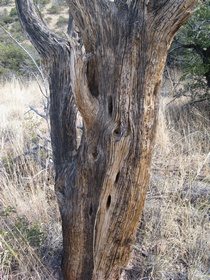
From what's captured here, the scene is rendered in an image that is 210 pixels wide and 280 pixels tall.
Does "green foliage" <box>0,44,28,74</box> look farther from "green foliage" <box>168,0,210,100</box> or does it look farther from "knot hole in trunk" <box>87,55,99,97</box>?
"knot hole in trunk" <box>87,55,99,97</box>

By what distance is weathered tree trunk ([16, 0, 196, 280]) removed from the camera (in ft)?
3.97

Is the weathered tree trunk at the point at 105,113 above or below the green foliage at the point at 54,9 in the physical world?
below

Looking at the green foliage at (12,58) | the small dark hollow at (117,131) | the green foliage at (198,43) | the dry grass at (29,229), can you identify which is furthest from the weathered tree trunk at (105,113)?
the green foliage at (12,58)

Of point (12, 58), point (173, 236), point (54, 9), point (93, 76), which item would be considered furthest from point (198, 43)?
point (54, 9)

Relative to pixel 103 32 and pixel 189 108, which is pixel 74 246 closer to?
pixel 103 32

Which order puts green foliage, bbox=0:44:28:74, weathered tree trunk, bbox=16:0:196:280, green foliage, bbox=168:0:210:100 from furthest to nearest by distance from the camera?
green foliage, bbox=0:44:28:74 < green foliage, bbox=168:0:210:100 < weathered tree trunk, bbox=16:0:196:280

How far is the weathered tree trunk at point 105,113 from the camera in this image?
3.97 ft

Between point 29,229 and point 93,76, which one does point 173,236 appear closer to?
point 29,229

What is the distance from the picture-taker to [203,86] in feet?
14.9

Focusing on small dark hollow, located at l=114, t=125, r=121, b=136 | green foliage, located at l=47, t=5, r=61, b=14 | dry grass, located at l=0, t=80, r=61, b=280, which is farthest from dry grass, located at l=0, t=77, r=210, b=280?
green foliage, located at l=47, t=5, r=61, b=14

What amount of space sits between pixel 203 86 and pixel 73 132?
3503 millimetres

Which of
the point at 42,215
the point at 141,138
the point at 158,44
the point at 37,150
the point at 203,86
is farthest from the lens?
the point at 203,86

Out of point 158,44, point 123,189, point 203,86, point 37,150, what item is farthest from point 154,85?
point 203,86

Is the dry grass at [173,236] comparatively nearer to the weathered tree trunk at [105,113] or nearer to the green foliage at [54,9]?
the weathered tree trunk at [105,113]
